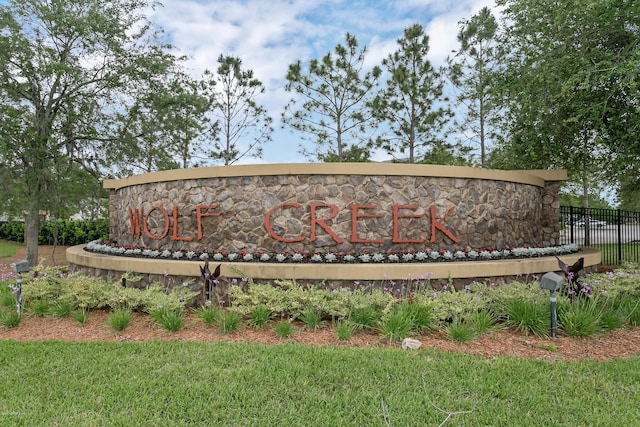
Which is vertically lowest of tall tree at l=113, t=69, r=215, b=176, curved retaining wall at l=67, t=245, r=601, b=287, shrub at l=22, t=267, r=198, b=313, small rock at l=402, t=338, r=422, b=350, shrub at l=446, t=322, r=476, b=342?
small rock at l=402, t=338, r=422, b=350

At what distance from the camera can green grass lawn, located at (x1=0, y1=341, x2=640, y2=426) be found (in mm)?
3299

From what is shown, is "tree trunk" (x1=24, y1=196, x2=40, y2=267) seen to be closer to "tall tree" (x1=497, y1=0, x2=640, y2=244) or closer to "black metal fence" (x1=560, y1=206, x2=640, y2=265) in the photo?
"tall tree" (x1=497, y1=0, x2=640, y2=244)

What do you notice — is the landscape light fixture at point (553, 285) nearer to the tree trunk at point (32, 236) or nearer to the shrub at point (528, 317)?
the shrub at point (528, 317)

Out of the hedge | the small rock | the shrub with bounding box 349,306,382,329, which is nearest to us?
the small rock

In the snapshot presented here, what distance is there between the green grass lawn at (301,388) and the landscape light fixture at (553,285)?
846mm

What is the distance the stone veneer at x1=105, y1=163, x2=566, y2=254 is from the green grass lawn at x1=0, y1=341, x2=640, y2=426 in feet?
10.4

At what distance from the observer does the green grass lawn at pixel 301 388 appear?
330cm

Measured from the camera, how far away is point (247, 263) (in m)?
7.00

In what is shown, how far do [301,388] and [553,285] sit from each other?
10.9ft

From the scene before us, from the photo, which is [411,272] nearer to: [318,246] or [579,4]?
[318,246]

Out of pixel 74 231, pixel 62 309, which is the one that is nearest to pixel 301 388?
pixel 62 309

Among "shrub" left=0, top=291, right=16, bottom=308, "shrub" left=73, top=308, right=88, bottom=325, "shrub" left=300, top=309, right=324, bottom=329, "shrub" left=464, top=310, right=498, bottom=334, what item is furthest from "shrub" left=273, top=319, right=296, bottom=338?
"shrub" left=0, top=291, right=16, bottom=308

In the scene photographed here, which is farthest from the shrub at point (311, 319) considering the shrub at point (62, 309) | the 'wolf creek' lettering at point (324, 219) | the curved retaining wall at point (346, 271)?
the shrub at point (62, 309)

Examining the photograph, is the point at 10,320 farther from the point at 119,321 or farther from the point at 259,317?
the point at 259,317
